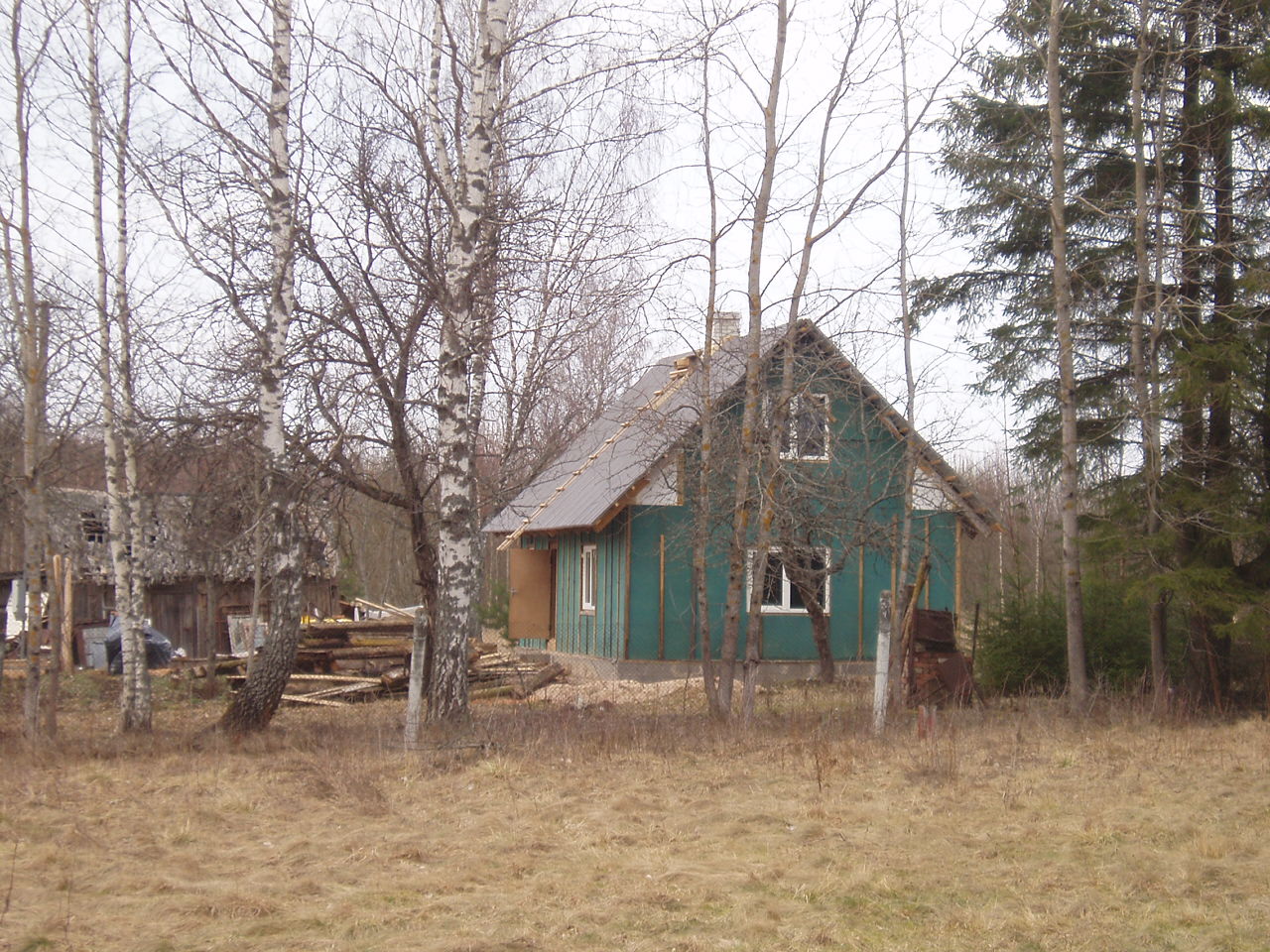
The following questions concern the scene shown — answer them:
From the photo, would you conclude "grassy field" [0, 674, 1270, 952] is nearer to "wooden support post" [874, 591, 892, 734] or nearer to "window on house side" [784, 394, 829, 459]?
"wooden support post" [874, 591, 892, 734]

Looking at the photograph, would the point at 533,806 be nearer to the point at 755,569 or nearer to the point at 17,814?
the point at 17,814

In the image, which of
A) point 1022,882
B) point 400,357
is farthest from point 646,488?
point 1022,882

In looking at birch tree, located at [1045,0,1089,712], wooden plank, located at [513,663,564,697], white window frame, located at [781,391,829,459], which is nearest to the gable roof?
white window frame, located at [781,391,829,459]

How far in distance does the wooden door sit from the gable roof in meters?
0.90

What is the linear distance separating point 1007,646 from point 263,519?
10.1 meters

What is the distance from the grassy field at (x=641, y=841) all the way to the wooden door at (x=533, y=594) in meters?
14.7

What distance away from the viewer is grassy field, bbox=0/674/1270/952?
545 cm

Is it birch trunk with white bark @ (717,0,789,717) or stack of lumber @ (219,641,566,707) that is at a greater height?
birch trunk with white bark @ (717,0,789,717)

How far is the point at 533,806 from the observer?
799 cm

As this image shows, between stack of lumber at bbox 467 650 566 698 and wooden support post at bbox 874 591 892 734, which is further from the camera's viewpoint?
stack of lumber at bbox 467 650 566 698

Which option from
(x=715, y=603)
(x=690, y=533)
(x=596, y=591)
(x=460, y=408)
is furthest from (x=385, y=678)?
(x=460, y=408)

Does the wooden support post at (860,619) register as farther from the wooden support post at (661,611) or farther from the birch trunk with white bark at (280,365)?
the birch trunk with white bark at (280,365)

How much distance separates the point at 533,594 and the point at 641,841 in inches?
756

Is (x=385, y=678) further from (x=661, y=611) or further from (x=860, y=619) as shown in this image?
(x=860, y=619)
